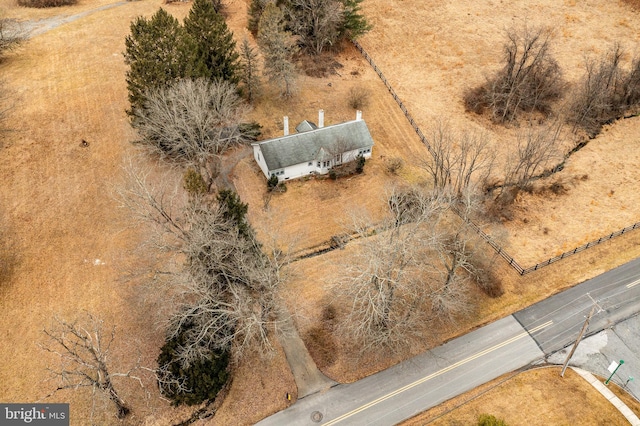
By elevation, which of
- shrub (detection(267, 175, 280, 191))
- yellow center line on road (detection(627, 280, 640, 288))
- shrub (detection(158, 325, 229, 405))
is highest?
shrub (detection(267, 175, 280, 191))

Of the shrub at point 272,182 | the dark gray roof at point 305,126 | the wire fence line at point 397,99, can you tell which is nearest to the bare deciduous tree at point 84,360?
the shrub at point 272,182

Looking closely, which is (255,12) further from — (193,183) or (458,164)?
(458,164)

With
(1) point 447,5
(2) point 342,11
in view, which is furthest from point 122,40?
(1) point 447,5

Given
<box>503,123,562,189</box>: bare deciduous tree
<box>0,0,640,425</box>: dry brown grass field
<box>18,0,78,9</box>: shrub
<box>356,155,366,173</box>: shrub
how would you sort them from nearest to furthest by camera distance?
<box>0,0,640,425</box>: dry brown grass field < <box>503,123,562,189</box>: bare deciduous tree < <box>356,155,366,173</box>: shrub < <box>18,0,78,9</box>: shrub

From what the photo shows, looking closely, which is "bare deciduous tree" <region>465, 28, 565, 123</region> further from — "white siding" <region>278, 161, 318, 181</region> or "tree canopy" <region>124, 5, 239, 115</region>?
"tree canopy" <region>124, 5, 239, 115</region>

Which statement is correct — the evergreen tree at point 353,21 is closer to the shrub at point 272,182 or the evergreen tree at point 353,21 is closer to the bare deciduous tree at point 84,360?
the shrub at point 272,182

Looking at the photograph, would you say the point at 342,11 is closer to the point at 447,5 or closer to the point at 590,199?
the point at 447,5

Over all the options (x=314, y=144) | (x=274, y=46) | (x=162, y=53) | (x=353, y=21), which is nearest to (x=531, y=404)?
(x=314, y=144)

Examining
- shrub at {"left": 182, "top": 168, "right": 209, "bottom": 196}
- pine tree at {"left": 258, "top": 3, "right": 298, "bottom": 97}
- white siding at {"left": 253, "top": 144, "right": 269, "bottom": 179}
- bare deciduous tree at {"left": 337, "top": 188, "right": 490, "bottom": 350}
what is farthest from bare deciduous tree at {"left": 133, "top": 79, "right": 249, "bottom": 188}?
bare deciduous tree at {"left": 337, "top": 188, "right": 490, "bottom": 350}
